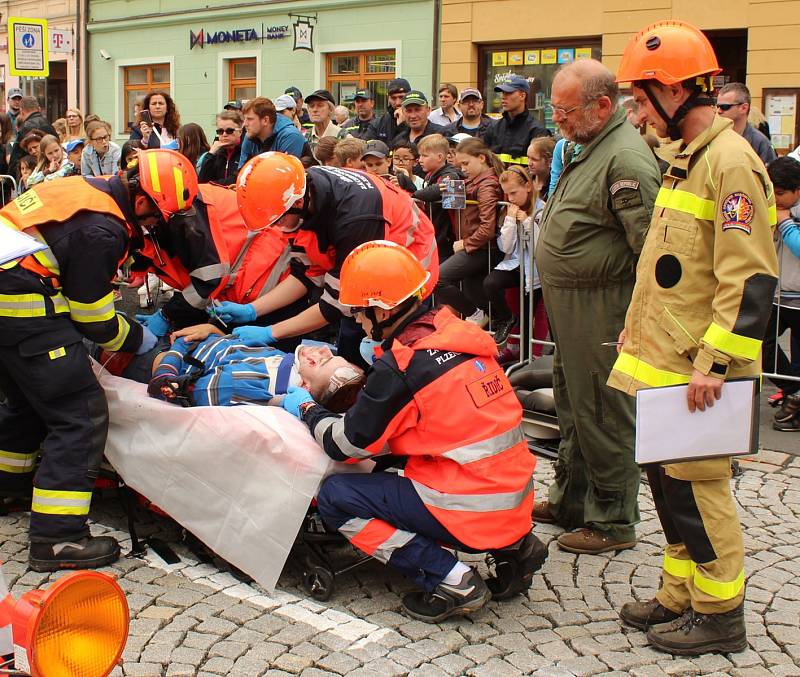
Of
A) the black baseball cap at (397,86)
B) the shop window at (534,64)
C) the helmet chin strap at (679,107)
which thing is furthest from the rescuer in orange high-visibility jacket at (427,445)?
the shop window at (534,64)

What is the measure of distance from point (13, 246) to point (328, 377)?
246 centimetres

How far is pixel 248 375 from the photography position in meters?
4.81

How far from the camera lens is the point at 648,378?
3611 millimetres

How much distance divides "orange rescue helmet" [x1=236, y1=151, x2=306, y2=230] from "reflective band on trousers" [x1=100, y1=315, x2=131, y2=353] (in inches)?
32.6

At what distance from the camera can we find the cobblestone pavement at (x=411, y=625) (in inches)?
142

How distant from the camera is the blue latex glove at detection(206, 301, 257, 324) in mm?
5512

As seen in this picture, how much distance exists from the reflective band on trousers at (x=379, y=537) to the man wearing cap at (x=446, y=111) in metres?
7.98

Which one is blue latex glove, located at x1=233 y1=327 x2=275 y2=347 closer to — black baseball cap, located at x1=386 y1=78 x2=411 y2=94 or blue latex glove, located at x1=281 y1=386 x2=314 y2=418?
blue latex glove, located at x1=281 y1=386 x2=314 y2=418

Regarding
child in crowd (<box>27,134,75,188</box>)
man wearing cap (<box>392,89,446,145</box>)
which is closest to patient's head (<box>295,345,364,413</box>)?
man wearing cap (<box>392,89,446,145</box>)

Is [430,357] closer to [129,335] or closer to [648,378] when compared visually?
[648,378]

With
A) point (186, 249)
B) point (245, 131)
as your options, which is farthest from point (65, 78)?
point (186, 249)

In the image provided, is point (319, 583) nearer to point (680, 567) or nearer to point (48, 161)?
point (680, 567)

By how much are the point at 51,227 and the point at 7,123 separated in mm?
12148

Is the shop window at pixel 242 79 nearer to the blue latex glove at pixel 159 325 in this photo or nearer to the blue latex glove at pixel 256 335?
the blue latex glove at pixel 159 325
